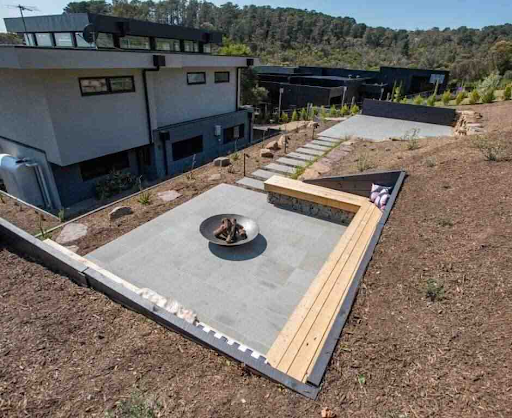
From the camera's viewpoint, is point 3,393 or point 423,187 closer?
point 3,393

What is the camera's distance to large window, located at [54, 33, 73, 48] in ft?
46.0

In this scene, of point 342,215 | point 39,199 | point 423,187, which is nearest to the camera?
point 423,187

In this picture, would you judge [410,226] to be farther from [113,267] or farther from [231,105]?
[231,105]

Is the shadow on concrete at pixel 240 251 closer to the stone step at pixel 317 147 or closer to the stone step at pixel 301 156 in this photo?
the stone step at pixel 301 156

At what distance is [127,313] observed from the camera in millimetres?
3027

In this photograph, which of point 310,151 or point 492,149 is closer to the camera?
point 492,149

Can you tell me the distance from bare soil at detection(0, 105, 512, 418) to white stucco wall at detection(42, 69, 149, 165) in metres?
6.19

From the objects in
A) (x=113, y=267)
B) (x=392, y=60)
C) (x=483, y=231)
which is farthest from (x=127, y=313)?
(x=392, y=60)

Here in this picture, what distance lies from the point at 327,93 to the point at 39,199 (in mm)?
20893

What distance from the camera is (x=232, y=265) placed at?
18.2 ft

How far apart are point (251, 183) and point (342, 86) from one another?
66.2ft

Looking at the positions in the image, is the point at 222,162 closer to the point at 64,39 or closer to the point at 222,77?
the point at 222,77

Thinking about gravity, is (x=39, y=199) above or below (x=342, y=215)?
below

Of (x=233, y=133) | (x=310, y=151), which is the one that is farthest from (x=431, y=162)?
(x=233, y=133)
